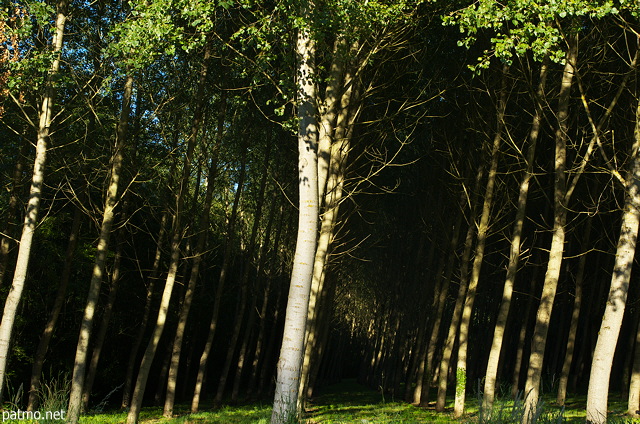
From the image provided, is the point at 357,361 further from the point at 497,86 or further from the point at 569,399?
the point at 497,86

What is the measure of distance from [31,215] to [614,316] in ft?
34.4

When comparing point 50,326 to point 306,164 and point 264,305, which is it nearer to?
point 264,305

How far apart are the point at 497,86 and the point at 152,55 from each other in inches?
413

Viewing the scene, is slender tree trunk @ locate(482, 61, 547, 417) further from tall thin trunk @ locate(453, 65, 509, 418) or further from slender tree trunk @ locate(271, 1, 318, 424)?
slender tree trunk @ locate(271, 1, 318, 424)

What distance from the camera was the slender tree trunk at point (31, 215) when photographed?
10117 mm

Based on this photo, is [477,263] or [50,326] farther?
[50,326]

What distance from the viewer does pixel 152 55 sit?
986cm

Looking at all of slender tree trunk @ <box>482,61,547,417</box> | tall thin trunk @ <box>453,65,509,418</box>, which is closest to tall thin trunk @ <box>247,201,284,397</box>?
tall thin trunk @ <box>453,65,509,418</box>

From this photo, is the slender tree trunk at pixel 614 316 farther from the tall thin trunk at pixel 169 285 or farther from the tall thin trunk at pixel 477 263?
the tall thin trunk at pixel 169 285

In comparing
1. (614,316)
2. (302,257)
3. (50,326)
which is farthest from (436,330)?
(302,257)

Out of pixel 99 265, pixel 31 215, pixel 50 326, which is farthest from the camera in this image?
pixel 50 326

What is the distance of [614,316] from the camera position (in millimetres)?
9586

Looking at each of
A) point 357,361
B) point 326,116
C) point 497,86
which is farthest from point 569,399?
point 357,361

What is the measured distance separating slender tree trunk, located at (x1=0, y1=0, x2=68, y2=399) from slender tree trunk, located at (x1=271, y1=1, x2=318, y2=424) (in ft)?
16.3
